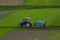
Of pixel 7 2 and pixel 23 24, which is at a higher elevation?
pixel 23 24

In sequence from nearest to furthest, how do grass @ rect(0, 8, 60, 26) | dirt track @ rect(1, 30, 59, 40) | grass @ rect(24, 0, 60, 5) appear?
1. dirt track @ rect(1, 30, 59, 40)
2. grass @ rect(0, 8, 60, 26)
3. grass @ rect(24, 0, 60, 5)

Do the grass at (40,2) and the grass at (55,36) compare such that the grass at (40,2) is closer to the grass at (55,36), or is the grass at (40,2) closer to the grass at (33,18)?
the grass at (33,18)

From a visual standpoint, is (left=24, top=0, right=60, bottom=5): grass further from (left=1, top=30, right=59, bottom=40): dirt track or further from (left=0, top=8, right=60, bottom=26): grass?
(left=1, top=30, right=59, bottom=40): dirt track

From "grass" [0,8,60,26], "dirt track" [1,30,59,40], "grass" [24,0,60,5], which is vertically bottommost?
"grass" [24,0,60,5]

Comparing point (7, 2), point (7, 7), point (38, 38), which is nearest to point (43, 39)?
point (38, 38)

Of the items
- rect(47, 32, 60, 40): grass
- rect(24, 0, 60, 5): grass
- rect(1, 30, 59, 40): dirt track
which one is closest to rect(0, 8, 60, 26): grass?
rect(1, 30, 59, 40): dirt track

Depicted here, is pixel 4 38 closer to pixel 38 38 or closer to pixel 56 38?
pixel 38 38

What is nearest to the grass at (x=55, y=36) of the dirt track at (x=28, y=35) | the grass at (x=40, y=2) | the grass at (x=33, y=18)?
the dirt track at (x=28, y=35)

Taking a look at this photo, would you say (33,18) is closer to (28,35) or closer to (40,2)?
(28,35)

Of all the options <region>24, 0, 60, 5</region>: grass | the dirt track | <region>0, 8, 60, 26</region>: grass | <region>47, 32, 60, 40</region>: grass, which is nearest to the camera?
<region>47, 32, 60, 40</region>: grass

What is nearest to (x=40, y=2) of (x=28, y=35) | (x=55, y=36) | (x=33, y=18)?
(x=33, y=18)

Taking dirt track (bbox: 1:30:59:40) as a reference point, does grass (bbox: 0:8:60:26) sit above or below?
below
